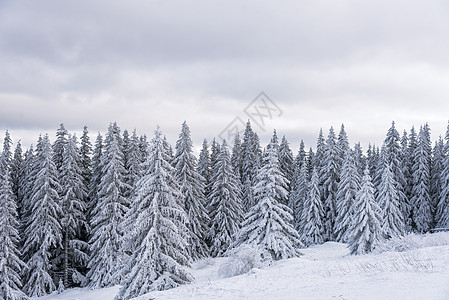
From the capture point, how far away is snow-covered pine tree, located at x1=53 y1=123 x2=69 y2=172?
4203 cm

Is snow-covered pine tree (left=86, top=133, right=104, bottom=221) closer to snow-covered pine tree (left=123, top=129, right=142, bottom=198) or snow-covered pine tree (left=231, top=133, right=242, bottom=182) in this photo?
snow-covered pine tree (left=123, top=129, right=142, bottom=198)

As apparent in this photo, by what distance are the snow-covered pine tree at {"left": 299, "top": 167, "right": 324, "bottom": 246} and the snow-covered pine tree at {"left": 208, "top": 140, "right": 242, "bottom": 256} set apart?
9.42 m

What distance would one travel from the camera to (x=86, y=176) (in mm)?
42875

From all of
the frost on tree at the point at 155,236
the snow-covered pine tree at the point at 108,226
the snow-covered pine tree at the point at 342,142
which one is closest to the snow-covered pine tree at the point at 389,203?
the snow-covered pine tree at the point at 342,142

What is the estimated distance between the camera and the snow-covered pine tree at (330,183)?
160 ft

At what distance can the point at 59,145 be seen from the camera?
4272cm

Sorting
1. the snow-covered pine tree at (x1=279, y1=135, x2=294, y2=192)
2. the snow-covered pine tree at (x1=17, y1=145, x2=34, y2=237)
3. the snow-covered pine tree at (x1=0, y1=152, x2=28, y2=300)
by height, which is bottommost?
the snow-covered pine tree at (x1=0, y1=152, x2=28, y2=300)

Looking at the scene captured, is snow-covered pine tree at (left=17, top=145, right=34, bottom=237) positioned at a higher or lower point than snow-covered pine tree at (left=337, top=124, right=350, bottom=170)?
lower

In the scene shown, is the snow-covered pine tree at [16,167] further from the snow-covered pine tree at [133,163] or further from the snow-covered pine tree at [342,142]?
the snow-covered pine tree at [342,142]

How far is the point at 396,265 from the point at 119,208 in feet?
92.8

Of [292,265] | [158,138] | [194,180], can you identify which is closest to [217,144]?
[194,180]

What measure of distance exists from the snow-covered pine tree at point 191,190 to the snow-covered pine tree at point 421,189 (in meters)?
29.7

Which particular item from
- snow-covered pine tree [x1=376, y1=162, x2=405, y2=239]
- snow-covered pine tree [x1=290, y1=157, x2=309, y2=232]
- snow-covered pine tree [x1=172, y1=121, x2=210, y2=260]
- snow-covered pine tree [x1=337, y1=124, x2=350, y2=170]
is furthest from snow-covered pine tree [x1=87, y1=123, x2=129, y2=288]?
snow-covered pine tree [x1=337, y1=124, x2=350, y2=170]

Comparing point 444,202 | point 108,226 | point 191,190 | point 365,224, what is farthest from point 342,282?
point 444,202
